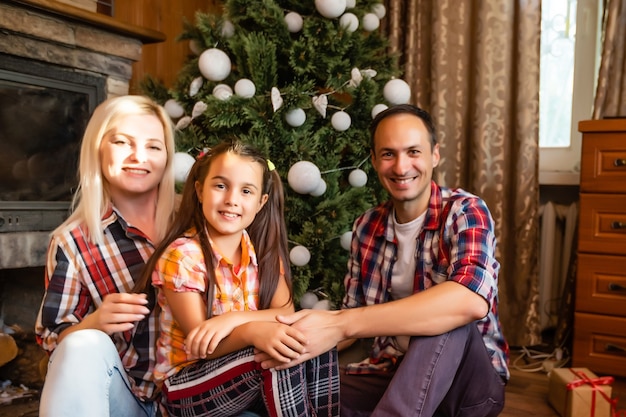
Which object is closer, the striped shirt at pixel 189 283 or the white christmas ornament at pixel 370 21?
the striped shirt at pixel 189 283

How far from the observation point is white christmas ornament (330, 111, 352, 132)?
2.06m

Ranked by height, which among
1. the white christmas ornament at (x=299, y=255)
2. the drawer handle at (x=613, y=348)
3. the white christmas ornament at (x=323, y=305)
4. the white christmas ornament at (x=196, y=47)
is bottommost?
the drawer handle at (x=613, y=348)

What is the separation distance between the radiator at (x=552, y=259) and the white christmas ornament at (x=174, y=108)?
1703 millimetres

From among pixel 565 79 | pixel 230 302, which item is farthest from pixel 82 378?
pixel 565 79

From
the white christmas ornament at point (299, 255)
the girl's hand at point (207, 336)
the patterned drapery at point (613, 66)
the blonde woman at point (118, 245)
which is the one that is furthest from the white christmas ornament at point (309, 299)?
the patterned drapery at point (613, 66)

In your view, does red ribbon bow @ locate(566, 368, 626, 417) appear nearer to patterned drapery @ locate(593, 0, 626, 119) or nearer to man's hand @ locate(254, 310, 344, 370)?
man's hand @ locate(254, 310, 344, 370)

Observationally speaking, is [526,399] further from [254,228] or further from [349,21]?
[349,21]

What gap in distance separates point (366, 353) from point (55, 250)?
0.94 metres

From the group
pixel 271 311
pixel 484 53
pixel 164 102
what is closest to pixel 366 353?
pixel 271 311

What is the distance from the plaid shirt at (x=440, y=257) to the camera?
1.29m

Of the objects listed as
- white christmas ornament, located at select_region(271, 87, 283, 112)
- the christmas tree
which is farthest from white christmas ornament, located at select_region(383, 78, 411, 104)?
white christmas ornament, located at select_region(271, 87, 283, 112)

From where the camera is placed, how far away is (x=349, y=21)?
2.11 meters

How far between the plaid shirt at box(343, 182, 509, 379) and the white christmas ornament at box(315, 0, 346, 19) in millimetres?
833

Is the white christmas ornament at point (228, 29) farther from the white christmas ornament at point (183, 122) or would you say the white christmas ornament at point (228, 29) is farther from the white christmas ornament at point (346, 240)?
the white christmas ornament at point (346, 240)
